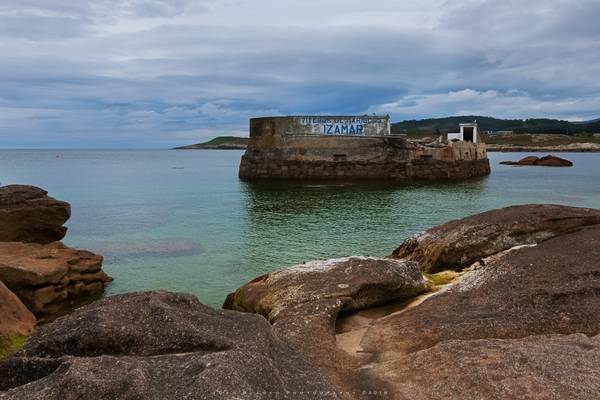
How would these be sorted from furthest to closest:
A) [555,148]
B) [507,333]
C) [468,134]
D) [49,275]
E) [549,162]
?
[555,148] → [549,162] → [468,134] → [49,275] → [507,333]

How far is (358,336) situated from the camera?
819 cm

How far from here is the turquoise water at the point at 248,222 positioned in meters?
18.6

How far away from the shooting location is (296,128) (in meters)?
51.9

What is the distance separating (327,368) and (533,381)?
2.35 metres

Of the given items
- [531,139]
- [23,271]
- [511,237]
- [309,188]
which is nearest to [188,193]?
[309,188]

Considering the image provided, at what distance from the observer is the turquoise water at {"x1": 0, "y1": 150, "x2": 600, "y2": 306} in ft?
61.2

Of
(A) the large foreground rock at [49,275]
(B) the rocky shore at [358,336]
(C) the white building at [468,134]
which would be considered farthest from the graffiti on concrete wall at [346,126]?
(B) the rocky shore at [358,336]

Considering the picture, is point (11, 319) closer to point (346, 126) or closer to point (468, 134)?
point (346, 126)

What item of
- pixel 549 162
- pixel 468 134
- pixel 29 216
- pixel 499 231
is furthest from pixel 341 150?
pixel 549 162

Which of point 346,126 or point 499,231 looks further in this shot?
point 346,126

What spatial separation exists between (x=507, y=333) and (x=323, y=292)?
123 inches

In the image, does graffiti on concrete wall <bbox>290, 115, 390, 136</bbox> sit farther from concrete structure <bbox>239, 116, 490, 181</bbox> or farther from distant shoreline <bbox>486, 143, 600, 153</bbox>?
distant shoreline <bbox>486, 143, 600, 153</bbox>

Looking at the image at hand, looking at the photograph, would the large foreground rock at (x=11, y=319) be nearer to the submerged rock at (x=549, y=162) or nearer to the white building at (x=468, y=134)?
the white building at (x=468, y=134)

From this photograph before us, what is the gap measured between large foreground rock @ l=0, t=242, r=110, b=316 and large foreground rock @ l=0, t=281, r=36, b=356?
2426mm
